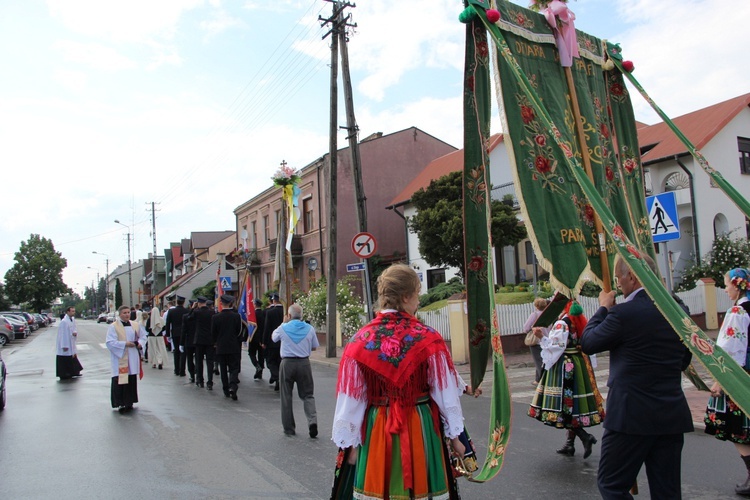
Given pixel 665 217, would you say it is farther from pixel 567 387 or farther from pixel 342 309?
pixel 342 309

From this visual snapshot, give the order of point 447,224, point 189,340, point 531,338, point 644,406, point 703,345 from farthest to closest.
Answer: point 447,224
point 189,340
point 531,338
point 644,406
point 703,345

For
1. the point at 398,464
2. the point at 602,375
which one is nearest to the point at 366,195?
the point at 602,375

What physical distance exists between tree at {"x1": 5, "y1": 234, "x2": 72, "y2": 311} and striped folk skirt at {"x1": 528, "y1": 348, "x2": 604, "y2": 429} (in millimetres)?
84020

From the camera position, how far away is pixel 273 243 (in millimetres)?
35312

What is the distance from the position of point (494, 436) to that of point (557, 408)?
2190 millimetres

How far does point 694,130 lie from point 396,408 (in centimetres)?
2333

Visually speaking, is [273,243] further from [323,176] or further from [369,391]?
[369,391]

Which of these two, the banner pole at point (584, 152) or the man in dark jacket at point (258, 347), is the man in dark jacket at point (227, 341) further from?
the banner pole at point (584, 152)

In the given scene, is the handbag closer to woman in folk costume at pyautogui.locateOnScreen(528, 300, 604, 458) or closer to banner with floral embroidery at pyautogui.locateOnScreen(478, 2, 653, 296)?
woman in folk costume at pyautogui.locateOnScreen(528, 300, 604, 458)

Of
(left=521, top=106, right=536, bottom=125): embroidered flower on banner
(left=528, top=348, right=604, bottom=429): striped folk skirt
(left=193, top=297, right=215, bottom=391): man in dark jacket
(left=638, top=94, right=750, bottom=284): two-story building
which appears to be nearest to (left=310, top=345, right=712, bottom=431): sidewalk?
(left=528, top=348, right=604, bottom=429): striped folk skirt

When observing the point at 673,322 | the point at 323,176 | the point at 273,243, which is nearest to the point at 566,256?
the point at 673,322

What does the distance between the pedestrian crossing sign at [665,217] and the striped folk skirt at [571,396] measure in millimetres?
3493

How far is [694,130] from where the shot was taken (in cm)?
2244

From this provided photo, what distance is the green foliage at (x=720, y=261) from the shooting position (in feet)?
64.1
